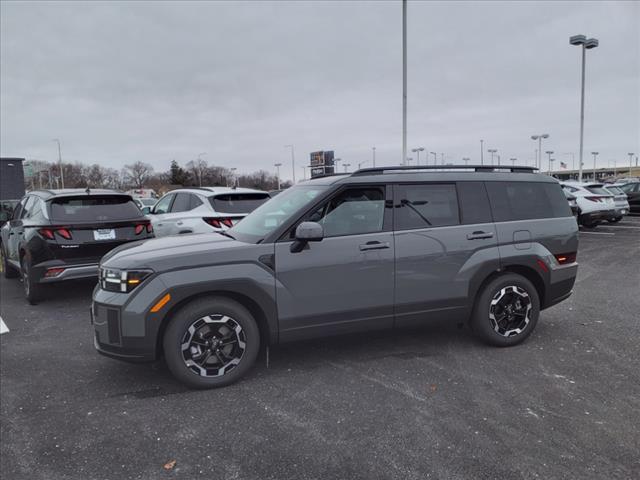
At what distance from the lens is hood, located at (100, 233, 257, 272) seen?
12.5ft

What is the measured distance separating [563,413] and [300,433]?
1.92m

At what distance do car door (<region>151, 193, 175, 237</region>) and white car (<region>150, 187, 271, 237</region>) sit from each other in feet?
0.15

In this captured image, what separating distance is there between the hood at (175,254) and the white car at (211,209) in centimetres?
398

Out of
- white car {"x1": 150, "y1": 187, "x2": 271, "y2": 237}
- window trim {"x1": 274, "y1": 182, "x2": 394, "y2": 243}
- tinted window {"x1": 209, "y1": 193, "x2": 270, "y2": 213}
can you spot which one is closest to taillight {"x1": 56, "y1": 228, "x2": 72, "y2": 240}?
white car {"x1": 150, "y1": 187, "x2": 271, "y2": 237}

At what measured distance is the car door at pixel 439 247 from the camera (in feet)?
14.5

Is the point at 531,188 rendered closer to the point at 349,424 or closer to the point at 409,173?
the point at 409,173

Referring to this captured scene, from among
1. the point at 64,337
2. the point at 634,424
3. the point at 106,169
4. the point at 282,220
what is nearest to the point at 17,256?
the point at 64,337

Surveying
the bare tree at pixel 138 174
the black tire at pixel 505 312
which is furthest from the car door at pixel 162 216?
the bare tree at pixel 138 174

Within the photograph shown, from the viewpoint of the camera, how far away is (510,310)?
4855 mm

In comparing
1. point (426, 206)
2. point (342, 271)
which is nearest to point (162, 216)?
point (342, 271)

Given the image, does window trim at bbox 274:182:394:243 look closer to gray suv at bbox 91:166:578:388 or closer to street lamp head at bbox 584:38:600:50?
gray suv at bbox 91:166:578:388

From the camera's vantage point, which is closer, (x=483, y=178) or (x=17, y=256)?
(x=483, y=178)

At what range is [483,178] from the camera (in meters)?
4.87

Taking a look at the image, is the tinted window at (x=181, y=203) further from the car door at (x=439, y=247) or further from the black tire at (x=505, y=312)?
the black tire at (x=505, y=312)
